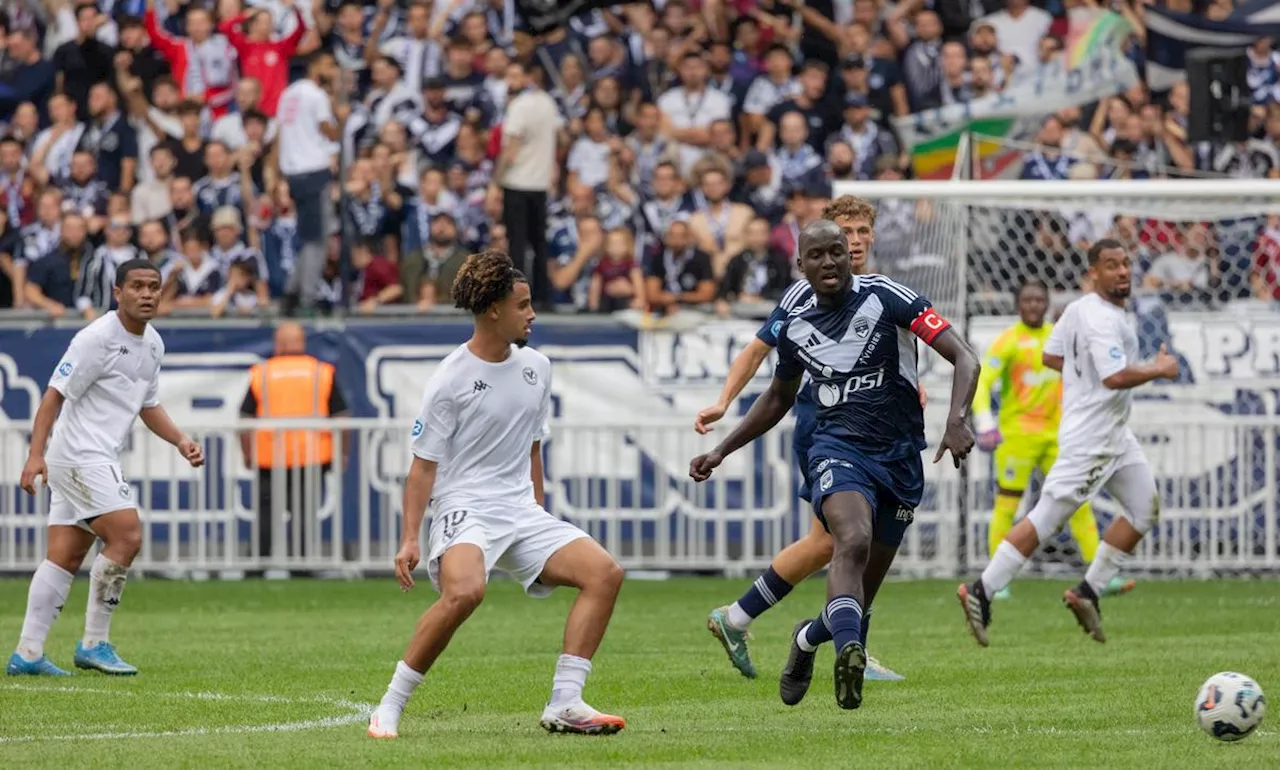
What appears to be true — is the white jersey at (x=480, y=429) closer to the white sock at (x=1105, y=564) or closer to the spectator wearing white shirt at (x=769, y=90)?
the white sock at (x=1105, y=564)

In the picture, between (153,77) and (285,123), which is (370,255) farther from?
(153,77)

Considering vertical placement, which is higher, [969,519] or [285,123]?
[285,123]

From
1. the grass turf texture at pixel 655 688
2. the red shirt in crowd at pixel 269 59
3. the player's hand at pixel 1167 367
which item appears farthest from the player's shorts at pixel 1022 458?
the red shirt in crowd at pixel 269 59

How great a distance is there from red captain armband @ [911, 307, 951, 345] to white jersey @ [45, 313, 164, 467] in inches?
186

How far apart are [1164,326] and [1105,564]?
19.6ft

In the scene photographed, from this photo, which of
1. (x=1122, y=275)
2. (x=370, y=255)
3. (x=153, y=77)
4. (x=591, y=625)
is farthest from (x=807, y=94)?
(x=591, y=625)

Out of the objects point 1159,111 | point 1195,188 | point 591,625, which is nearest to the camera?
point 591,625

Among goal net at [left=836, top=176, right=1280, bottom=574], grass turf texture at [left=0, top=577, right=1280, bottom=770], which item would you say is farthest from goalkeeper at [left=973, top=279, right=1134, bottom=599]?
goal net at [left=836, top=176, right=1280, bottom=574]

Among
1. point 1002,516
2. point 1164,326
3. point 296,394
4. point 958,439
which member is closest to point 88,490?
point 958,439

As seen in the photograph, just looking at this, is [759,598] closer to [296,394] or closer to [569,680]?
[569,680]

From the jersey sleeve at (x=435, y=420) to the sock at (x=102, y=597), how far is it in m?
3.90

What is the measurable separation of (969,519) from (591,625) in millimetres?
10402

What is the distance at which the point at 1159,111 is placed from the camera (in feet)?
68.8

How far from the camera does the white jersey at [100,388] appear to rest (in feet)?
38.7
